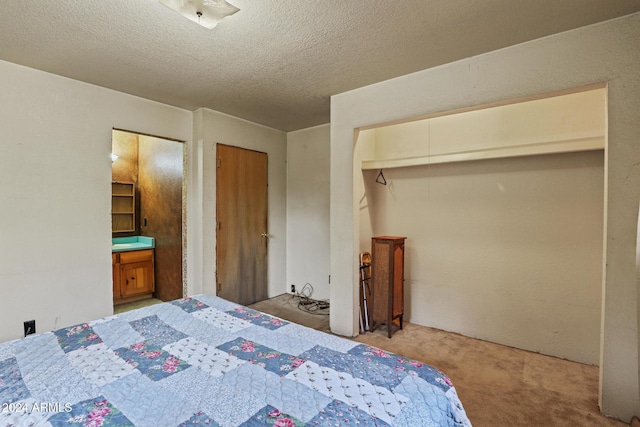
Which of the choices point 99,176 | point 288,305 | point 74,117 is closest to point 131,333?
point 99,176

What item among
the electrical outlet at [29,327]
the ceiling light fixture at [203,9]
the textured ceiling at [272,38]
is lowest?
the electrical outlet at [29,327]

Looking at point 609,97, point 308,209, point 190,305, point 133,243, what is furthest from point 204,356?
point 133,243

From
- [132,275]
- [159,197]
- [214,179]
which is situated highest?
[214,179]

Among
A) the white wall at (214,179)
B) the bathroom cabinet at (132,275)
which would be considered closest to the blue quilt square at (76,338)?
the white wall at (214,179)

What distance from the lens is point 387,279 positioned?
10.1 feet

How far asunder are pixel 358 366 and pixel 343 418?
1.06ft

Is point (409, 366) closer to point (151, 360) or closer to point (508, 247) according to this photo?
point (151, 360)

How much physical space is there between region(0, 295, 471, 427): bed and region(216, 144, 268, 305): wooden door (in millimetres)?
2152

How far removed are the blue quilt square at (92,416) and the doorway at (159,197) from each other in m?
2.76

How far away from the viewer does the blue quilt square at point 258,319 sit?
1.77 metres

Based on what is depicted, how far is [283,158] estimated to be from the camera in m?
4.64

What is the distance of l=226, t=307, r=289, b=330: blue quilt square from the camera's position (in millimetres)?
1767

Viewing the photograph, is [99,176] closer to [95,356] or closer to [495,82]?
[95,356]

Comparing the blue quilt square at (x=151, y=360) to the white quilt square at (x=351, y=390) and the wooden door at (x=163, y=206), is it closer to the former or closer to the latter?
the white quilt square at (x=351, y=390)
